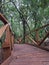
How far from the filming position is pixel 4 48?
3541 millimetres

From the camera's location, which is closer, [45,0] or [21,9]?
[45,0]

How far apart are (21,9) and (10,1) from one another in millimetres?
1053

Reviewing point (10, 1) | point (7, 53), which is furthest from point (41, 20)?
point (7, 53)

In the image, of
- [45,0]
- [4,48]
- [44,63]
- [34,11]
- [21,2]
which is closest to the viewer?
[44,63]

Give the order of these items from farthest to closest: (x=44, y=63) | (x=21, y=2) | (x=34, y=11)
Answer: (x=21, y=2)
(x=34, y=11)
(x=44, y=63)

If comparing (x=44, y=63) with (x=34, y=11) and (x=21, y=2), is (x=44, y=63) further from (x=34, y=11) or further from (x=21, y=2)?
(x=21, y=2)

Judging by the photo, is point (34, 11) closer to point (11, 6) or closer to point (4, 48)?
point (11, 6)

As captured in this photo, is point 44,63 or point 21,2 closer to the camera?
point 44,63

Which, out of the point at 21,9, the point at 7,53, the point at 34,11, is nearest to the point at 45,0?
the point at 7,53

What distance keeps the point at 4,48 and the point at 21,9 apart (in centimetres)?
938

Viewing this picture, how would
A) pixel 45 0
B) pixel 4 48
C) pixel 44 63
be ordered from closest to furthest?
pixel 44 63 < pixel 4 48 < pixel 45 0

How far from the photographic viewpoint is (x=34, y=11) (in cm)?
1198

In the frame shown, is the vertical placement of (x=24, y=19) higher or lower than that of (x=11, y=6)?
lower

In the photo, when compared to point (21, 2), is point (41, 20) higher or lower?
lower
